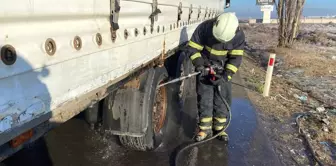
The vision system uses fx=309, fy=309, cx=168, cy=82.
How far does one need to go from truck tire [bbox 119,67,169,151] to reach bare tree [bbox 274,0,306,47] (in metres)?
12.2

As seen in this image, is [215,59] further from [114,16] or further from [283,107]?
[283,107]

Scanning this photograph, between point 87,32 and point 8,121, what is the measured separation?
736mm

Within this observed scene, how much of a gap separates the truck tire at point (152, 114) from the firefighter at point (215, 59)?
64 cm

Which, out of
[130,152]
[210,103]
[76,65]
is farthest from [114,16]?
[210,103]

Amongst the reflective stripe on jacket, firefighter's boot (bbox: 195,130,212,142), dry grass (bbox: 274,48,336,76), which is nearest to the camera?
the reflective stripe on jacket

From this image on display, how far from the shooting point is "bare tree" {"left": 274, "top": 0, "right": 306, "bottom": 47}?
562 inches

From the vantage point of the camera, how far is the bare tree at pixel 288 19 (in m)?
14.3

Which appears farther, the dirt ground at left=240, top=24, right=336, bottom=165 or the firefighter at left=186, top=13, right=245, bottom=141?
the dirt ground at left=240, top=24, right=336, bottom=165

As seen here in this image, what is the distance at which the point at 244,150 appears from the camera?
4.12 m

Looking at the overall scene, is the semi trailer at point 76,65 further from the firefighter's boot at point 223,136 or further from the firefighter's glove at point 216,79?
the firefighter's boot at point 223,136

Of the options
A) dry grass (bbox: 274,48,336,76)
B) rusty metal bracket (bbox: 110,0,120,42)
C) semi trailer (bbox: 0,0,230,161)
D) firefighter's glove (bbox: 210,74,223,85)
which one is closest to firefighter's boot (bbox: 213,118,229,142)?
firefighter's glove (bbox: 210,74,223,85)

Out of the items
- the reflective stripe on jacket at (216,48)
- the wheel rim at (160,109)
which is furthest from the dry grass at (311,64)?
the wheel rim at (160,109)

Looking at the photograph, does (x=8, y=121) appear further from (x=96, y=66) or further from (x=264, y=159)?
(x=264, y=159)

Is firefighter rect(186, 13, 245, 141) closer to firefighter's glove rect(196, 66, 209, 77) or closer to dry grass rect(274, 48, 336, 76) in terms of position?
firefighter's glove rect(196, 66, 209, 77)
